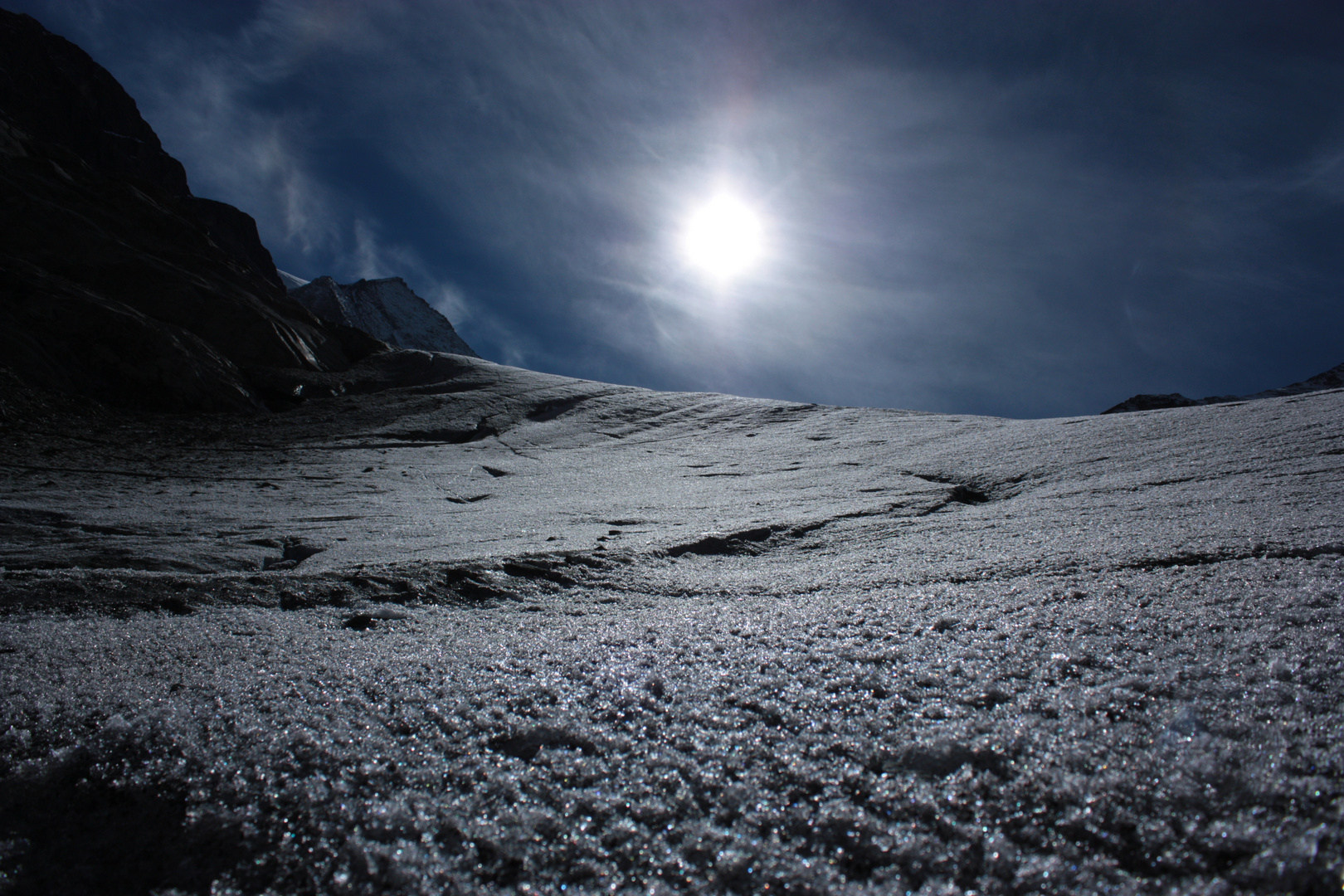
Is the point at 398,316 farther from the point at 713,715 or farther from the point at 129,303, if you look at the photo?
the point at 713,715

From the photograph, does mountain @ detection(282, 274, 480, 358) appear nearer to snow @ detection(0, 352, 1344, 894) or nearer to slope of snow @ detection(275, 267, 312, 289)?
slope of snow @ detection(275, 267, 312, 289)

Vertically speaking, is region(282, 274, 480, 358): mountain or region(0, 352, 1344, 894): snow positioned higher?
region(282, 274, 480, 358): mountain

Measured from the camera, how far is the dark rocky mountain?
10273mm

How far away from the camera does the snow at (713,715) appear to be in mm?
663

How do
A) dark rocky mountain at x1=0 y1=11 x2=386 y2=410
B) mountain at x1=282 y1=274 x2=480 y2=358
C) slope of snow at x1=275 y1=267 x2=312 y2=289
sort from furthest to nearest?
mountain at x1=282 y1=274 x2=480 y2=358
slope of snow at x1=275 y1=267 x2=312 y2=289
dark rocky mountain at x1=0 y1=11 x2=386 y2=410

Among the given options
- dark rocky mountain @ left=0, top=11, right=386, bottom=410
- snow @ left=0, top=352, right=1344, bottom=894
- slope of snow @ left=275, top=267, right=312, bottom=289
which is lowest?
snow @ left=0, top=352, right=1344, bottom=894

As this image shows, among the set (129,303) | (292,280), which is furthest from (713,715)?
(292,280)

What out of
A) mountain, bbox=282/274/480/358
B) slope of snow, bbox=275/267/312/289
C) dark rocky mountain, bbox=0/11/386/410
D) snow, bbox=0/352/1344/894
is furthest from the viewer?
mountain, bbox=282/274/480/358

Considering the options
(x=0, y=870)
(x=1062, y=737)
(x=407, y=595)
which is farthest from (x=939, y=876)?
(x=407, y=595)

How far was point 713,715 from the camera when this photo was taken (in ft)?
3.11

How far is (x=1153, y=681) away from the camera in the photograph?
91 centimetres

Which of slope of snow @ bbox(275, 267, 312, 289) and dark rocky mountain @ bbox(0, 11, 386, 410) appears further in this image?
slope of snow @ bbox(275, 267, 312, 289)

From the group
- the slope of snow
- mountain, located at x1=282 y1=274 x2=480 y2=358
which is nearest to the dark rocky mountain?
the slope of snow

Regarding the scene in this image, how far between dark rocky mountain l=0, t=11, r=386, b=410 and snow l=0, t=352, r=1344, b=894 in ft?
34.0
